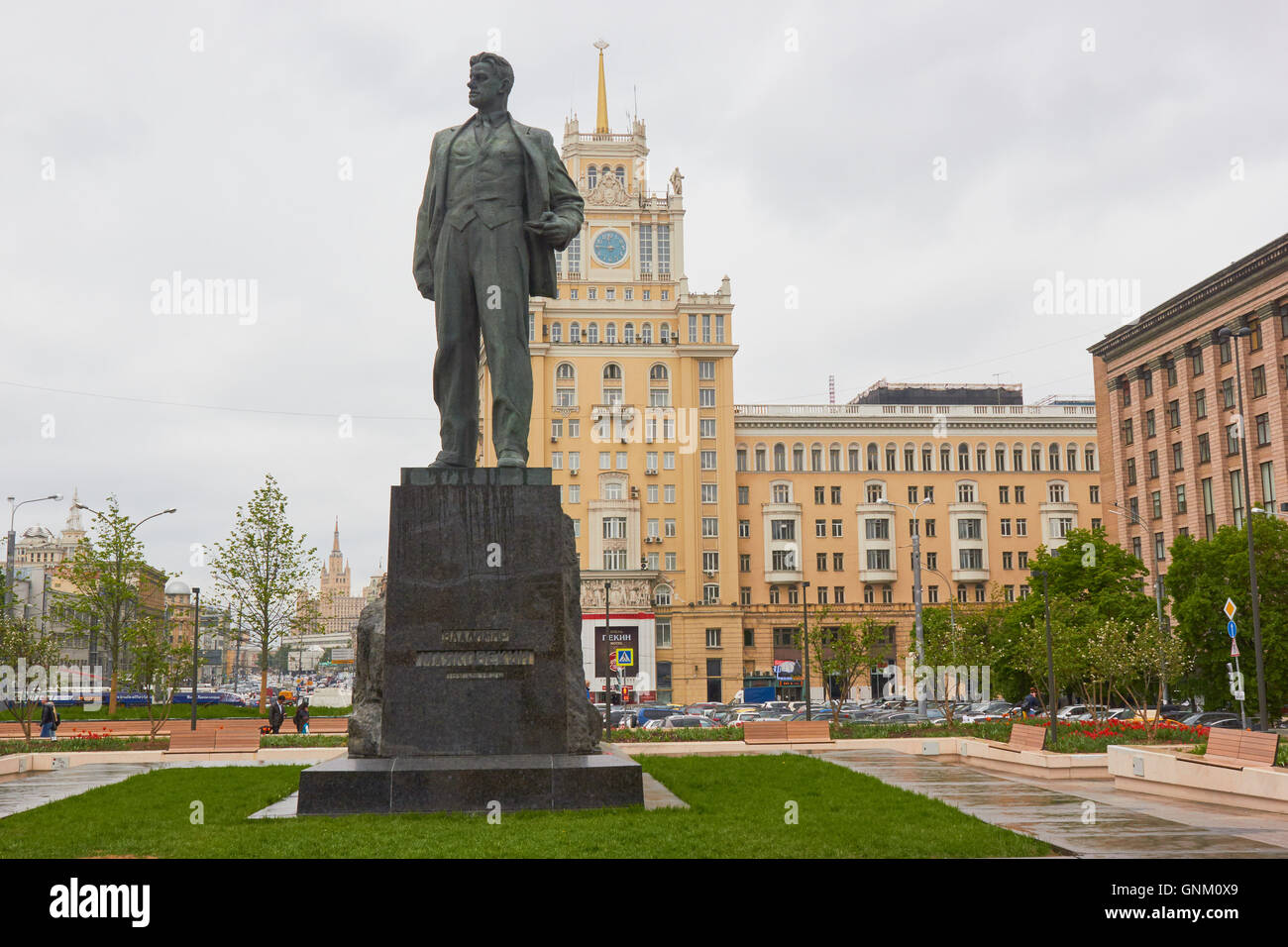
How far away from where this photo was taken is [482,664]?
967 centimetres

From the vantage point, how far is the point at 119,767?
76.5 feet

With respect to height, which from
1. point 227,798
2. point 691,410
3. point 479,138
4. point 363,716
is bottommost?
point 227,798

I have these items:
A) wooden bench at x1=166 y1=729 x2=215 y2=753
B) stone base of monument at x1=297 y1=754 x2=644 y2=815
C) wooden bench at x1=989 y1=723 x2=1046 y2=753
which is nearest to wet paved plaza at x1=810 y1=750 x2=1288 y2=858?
wooden bench at x1=989 y1=723 x2=1046 y2=753

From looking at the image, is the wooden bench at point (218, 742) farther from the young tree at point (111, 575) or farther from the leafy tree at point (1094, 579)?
the leafy tree at point (1094, 579)

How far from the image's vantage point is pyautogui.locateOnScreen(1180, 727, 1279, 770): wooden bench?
51.1ft

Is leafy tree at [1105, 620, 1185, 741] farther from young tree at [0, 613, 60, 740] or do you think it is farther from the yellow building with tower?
the yellow building with tower

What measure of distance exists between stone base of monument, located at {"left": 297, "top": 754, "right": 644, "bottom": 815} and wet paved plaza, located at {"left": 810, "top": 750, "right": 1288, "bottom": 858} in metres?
3.41

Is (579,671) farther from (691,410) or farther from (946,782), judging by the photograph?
(691,410)

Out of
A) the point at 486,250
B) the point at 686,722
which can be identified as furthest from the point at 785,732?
the point at 486,250

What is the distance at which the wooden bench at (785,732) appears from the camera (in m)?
28.6
